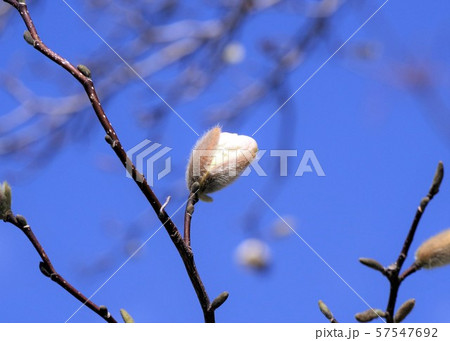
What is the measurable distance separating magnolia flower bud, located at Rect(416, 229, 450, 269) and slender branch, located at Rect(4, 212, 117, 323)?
14.1 inches

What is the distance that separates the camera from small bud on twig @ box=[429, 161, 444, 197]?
0.70 metres

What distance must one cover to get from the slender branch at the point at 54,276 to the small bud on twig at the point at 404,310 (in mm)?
297

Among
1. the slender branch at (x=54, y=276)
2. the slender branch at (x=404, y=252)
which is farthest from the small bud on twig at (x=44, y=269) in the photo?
the slender branch at (x=404, y=252)

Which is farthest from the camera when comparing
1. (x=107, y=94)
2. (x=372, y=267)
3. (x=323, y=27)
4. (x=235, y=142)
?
(x=107, y=94)

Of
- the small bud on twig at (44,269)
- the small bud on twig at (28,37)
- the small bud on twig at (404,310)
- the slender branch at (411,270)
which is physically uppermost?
the small bud on twig at (28,37)

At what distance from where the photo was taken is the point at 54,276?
729 millimetres

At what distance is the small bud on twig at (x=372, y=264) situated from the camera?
2.37 feet

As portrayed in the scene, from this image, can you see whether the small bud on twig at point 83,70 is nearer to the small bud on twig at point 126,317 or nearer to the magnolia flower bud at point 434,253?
the small bud on twig at point 126,317

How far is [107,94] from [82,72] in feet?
5.15

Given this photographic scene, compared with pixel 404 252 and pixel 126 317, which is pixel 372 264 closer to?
pixel 404 252

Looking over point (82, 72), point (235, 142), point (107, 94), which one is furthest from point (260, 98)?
point (82, 72)

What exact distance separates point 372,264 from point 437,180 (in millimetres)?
110
